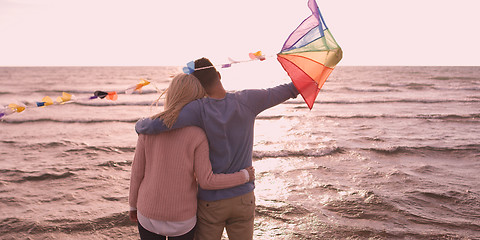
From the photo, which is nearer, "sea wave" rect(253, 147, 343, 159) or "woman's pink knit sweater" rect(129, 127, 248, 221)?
"woman's pink knit sweater" rect(129, 127, 248, 221)

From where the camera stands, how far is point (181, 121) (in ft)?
6.34

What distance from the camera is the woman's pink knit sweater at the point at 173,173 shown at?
1996mm

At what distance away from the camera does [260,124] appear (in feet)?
42.8

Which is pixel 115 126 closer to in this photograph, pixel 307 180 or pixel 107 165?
pixel 107 165

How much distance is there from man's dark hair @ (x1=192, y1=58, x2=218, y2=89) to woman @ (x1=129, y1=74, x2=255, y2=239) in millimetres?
54

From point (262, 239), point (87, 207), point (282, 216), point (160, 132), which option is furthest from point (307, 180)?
point (160, 132)

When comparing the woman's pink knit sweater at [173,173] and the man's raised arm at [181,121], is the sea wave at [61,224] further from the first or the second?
the man's raised arm at [181,121]

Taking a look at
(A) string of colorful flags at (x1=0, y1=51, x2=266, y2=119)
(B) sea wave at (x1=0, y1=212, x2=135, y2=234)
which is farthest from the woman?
(B) sea wave at (x1=0, y1=212, x2=135, y2=234)

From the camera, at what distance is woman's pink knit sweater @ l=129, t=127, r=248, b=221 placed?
2.00 metres

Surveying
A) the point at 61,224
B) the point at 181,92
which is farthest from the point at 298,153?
the point at 181,92

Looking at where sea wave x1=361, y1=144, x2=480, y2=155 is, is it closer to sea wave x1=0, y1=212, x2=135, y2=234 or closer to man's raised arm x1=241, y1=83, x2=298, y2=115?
sea wave x1=0, y1=212, x2=135, y2=234

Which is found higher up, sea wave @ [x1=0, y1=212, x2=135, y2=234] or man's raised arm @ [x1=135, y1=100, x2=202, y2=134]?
man's raised arm @ [x1=135, y1=100, x2=202, y2=134]

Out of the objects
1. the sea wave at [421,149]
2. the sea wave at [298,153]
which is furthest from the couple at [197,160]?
the sea wave at [421,149]

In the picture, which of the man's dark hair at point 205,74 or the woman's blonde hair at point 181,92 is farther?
the man's dark hair at point 205,74
